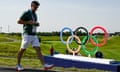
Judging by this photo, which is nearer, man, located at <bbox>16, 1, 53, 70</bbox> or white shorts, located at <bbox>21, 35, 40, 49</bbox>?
man, located at <bbox>16, 1, 53, 70</bbox>

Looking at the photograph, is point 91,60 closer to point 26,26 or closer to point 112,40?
point 26,26

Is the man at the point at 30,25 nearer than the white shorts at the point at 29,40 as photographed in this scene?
Yes

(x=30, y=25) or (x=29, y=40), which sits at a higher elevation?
(x=30, y=25)

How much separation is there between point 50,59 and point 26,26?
6128 millimetres

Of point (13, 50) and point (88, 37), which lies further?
point (13, 50)

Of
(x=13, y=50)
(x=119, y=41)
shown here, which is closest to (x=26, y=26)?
(x=13, y=50)

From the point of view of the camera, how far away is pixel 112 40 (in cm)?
5541

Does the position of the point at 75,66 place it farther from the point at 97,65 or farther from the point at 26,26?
the point at 26,26

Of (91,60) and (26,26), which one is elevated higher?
(26,26)

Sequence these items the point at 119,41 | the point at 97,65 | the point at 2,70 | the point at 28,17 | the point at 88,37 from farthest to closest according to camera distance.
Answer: the point at 119,41 → the point at 88,37 → the point at 97,65 → the point at 2,70 → the point at 28,17

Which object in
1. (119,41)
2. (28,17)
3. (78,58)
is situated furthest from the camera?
(119,41)

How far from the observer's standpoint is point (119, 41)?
54656 mm

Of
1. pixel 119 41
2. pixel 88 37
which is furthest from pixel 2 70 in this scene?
pixel 119 41

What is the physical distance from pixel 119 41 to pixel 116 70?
132ft
